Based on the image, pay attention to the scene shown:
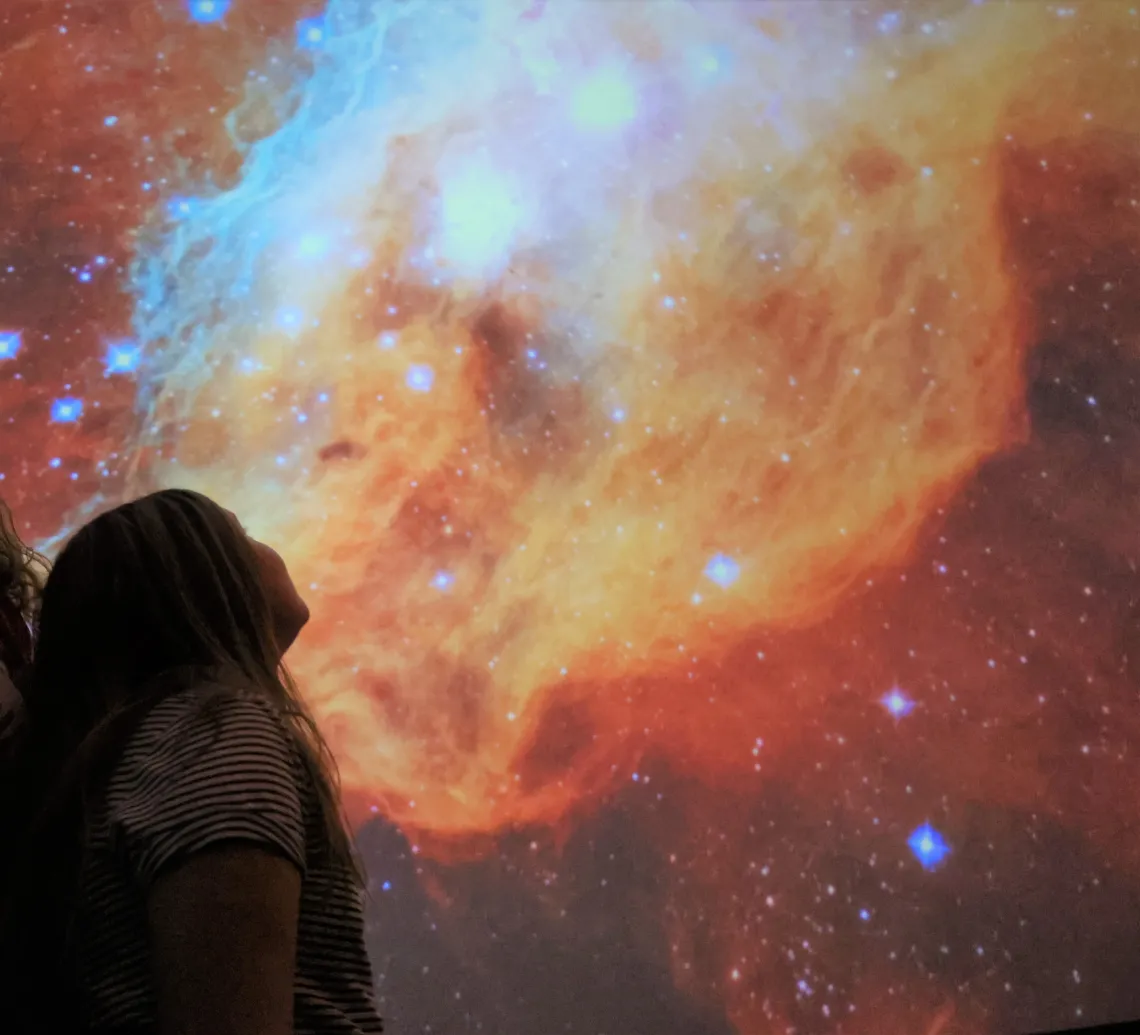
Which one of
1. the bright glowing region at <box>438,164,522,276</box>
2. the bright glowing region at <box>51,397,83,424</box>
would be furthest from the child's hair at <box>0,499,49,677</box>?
the bright glowing region at <box>438,164,522,276</box>

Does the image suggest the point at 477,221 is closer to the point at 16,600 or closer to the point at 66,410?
the point at 66,410

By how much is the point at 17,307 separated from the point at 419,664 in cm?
105

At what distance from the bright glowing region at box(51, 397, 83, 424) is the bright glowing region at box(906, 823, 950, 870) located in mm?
1783

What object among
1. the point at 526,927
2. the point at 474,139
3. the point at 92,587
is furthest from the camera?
the point at 474,139

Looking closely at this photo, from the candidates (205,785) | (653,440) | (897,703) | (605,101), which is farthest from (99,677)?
(605,101)

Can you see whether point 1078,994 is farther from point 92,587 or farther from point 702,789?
point 92,587

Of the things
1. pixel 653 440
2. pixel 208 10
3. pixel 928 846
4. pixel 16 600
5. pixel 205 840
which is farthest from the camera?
pixel 208 10

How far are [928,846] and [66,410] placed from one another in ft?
6.04

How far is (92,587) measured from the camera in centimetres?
91

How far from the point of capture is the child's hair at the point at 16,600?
124 centimetres

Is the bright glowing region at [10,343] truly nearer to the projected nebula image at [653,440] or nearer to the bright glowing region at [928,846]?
the projected nebula image at [653,440]

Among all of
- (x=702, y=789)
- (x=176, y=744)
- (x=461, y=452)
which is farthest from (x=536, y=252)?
(x=176, y=744)

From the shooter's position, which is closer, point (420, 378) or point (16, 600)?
point (16, 600)

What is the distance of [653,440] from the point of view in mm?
2295
